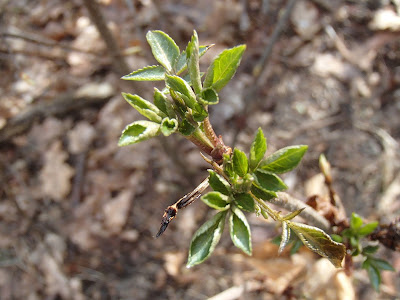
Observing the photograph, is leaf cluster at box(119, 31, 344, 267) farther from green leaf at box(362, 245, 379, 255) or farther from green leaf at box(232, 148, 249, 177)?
green leaf at box(362, 245, 379, 255)

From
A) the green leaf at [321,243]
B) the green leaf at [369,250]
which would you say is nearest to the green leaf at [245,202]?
the green leaf at [321,243]

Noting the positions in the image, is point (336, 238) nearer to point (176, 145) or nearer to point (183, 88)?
point (183, 88)

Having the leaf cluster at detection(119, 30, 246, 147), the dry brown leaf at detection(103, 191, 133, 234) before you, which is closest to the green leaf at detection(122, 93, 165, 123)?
the leaf cluster at detection(119, 30, 246, 147)

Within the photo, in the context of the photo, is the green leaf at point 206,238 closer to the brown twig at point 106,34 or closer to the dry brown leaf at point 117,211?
the brown twig at point 106,34

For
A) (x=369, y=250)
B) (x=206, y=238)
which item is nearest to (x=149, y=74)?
(x=206, y=238)

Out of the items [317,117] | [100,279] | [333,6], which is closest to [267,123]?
[317,117]

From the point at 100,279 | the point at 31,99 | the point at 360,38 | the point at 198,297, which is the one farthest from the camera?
the point at 31,99

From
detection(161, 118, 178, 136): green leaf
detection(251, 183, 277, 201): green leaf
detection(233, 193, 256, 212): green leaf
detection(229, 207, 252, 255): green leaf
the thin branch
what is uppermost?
detection(161, 118, 178, 136): green leaf

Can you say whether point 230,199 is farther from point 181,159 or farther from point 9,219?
point 9,219
